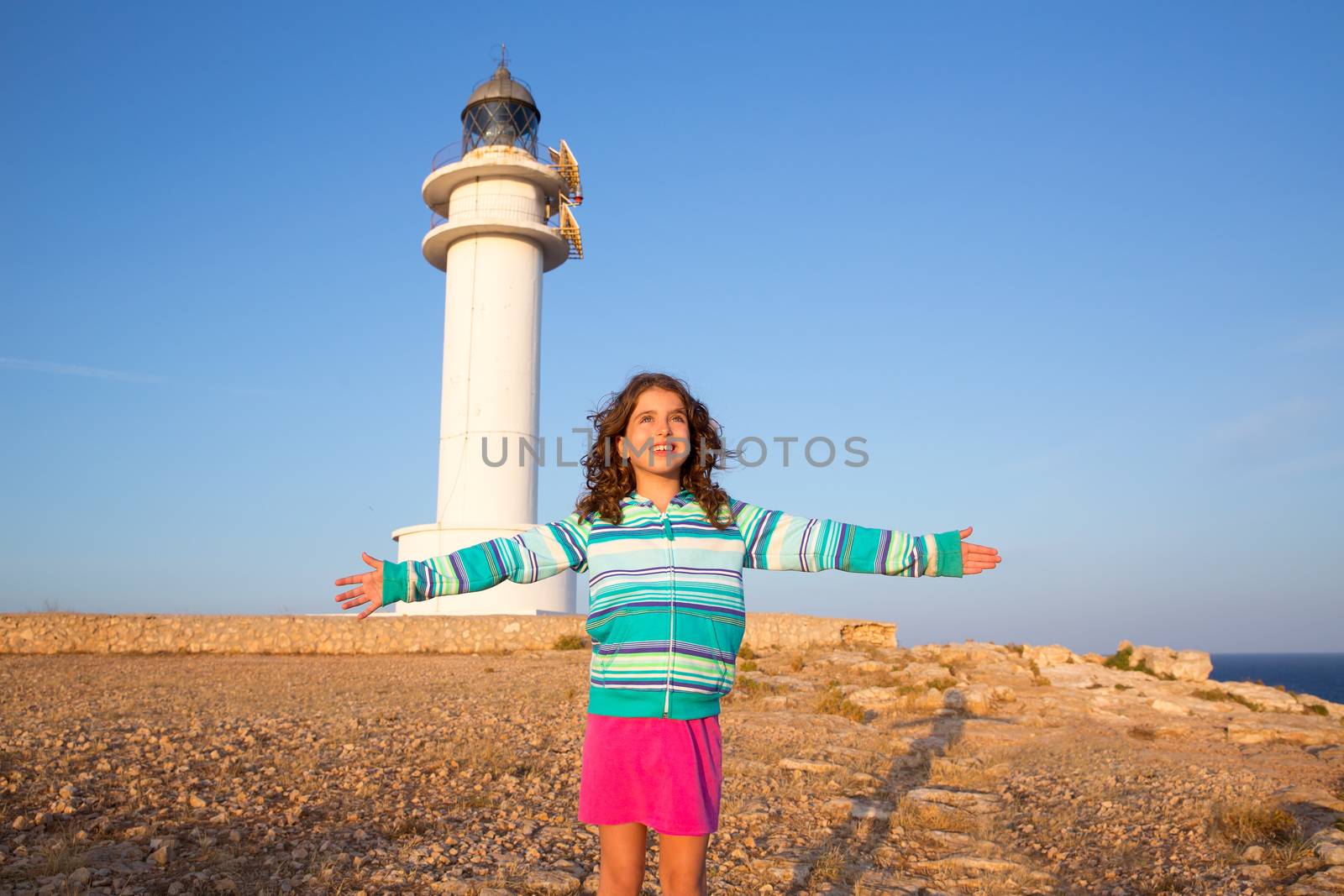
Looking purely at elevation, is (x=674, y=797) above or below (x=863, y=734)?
above

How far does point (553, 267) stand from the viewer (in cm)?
1892

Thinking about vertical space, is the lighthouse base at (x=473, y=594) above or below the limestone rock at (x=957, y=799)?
above

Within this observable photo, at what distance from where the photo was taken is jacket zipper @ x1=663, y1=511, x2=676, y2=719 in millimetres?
2338

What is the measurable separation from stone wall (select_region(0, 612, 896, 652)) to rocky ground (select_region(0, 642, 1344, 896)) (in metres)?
3.22

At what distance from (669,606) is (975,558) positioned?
3.27 ft

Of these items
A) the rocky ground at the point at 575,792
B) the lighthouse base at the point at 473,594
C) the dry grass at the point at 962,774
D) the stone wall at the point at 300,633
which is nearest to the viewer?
the rocky ground at the point at 575,792

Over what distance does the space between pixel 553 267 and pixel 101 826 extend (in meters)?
16.1

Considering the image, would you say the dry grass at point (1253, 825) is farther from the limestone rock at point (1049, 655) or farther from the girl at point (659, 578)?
the limestone rock at point (1049, 655)

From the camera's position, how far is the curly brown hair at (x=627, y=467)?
263cm

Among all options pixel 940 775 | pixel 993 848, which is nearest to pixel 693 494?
pixel 993 848

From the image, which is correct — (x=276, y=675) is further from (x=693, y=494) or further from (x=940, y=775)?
(x=693, y=494)

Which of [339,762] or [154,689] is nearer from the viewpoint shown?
[339,762]

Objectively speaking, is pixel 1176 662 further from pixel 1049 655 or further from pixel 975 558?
pixel 975 558

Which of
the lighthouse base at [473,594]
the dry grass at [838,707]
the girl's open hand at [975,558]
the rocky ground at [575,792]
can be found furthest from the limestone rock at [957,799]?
the lighthouse base at [473,594]
